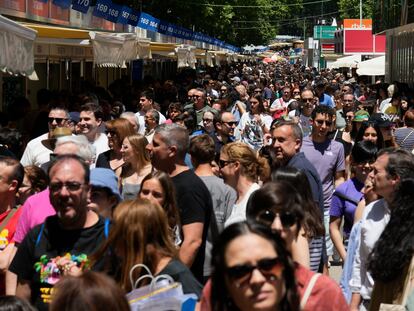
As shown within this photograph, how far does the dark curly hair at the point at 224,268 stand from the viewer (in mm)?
3635

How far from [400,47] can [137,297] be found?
123ft

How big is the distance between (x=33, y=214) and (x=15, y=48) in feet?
16.2

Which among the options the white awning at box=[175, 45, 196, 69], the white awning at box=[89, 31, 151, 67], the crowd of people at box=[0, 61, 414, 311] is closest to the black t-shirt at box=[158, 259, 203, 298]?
the crowd of people at box=[0, 61, 414, 311]

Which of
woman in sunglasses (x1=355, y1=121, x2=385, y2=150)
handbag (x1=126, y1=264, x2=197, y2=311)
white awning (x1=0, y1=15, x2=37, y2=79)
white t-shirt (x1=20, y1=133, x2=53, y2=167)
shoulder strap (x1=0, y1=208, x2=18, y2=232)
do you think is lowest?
handbag (x1=126, y1=264, x2=197, y2=311)

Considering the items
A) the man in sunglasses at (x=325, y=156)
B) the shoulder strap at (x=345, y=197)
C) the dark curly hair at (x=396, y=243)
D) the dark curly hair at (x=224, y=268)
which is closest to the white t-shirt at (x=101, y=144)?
the man in sunglasses at (x=325, y=156)

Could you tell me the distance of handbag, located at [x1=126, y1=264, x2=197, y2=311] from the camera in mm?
4402

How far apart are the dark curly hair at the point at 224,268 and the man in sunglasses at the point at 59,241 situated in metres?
1.46

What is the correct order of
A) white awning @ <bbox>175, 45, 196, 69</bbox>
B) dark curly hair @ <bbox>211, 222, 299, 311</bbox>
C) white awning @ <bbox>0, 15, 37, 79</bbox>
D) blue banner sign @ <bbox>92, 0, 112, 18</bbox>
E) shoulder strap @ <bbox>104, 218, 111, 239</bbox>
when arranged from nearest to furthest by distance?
1. dark curly hair @ <bbox>211, 222, 299, 311</bbox>
2. shoulder strap @ <bbox>104, 218, 111, 239</bbox>
3. white awning @ <bbox>0, 15, 37, 79</bbox>
4. blue banner sign @ <bbox>92, 0, 112, 18</bbox>
5. white awning @ <bbox>175, 45, 196, 69</bbox>

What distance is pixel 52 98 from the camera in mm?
13594

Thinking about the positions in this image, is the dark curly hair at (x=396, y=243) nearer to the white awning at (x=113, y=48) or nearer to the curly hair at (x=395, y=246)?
the curly hair at (x=395, y=246)

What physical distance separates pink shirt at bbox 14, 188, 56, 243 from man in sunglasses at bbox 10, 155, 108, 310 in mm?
559

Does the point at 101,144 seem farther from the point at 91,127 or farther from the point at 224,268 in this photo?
the point at 224,268

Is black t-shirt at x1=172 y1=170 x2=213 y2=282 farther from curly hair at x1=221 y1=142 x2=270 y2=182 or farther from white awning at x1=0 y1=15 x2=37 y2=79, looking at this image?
white awning at x1=0 y1=15 x2=37 y2=79

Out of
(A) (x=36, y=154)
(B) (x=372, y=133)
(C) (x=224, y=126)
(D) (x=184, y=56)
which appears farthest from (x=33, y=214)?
(D) (x=184, y=56)
